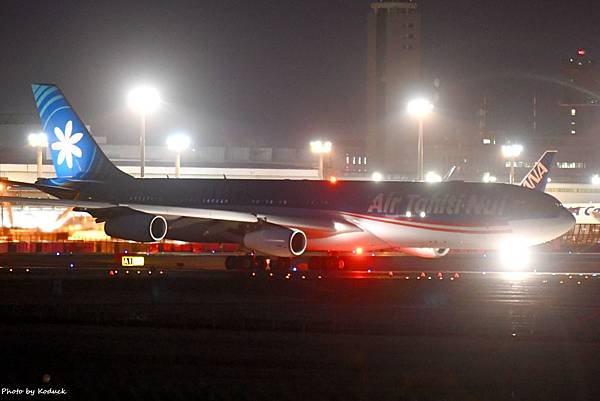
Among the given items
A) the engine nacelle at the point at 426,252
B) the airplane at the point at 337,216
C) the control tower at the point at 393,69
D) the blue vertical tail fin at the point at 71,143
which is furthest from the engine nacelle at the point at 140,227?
the control tower at the point at 393,69

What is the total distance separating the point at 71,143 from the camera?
56.0 meters

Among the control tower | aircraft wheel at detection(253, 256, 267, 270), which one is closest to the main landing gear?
aircraft wheel at detection(253, 256, 267, 270)

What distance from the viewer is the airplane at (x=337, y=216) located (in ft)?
156

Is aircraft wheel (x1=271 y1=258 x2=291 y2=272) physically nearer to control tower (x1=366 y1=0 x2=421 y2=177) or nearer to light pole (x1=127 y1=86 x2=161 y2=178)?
light pole (x1=127 y1=86 x2=161 y2=178)

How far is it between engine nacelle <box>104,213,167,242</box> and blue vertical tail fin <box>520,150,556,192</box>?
34041mm

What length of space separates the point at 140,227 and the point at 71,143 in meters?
8.88

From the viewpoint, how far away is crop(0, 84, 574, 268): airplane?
1869 inches

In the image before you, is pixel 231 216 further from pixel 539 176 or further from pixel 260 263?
pixel 539 176

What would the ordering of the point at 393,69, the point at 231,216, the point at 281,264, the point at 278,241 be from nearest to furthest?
the point at 278,241 < the point at 231,216 < the point at 281,264 < the point at 393,69

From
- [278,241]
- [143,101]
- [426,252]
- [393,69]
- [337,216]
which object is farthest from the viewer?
[393,69]

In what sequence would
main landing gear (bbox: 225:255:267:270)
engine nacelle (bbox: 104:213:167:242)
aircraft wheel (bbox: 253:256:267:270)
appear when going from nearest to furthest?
main landing gear (bbox: 225:255:267:270) < aircraft wheel (bbox: 253:256:267:270) < engine nacelle (bbox: 104:213:167:242)

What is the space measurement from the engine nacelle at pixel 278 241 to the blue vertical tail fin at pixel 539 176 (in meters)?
32.1

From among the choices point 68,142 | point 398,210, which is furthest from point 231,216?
point 68,142

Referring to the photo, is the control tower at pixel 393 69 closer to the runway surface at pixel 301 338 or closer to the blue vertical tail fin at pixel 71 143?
the blue vertical tail fin at pixel 71 143
